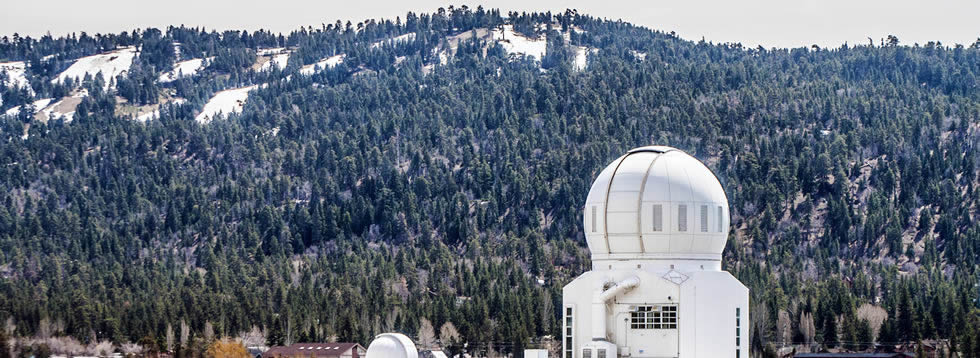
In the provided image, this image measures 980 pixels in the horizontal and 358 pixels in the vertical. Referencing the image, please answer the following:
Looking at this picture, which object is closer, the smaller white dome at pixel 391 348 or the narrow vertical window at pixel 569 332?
the narrow vertical window at pixel 569 332

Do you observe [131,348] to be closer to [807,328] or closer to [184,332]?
[184,332]

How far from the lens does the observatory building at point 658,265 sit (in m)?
50.3

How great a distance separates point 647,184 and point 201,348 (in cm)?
10167

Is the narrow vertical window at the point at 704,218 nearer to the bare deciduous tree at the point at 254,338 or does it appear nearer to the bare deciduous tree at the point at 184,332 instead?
the bare deciduous tree at the point at 184,332

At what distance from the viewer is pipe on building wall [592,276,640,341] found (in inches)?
1997

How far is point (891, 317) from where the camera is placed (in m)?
164

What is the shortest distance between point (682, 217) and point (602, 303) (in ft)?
11.1

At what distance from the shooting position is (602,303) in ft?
168

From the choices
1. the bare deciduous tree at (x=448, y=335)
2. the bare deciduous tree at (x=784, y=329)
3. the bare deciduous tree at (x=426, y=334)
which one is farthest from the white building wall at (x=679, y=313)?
the bare deciduous tree at (x=448, y=335)

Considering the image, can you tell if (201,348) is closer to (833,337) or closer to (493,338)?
(493,338)

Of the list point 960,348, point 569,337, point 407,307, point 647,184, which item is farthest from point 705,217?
point 407,307

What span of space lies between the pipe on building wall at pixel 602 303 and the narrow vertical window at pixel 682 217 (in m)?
1.88

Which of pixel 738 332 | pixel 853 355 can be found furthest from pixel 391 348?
pixel 853 355

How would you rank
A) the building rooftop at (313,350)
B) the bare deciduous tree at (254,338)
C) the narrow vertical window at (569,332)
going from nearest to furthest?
the narrow vertical window at (569,332) < the building rooftop at (313,350) < the bare deciduous tree at (254,338)
